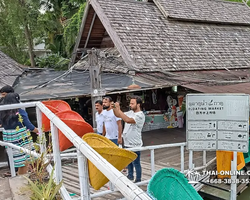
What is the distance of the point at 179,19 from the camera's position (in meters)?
10.2

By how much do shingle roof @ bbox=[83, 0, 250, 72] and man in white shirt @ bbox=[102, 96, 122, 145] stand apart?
3.74 meters

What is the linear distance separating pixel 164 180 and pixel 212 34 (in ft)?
30.8

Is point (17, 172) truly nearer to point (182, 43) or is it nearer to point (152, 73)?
point (152, 73)

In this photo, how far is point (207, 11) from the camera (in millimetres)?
11266

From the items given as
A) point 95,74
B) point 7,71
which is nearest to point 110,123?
point 95,74

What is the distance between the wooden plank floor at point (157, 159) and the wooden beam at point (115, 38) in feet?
8.20

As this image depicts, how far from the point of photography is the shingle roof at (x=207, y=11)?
10438mm

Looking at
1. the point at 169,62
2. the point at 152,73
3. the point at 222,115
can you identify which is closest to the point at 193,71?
the point at 169,62

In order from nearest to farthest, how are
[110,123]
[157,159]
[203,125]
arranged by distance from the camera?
[203,125] → [110,123] → [157,159]

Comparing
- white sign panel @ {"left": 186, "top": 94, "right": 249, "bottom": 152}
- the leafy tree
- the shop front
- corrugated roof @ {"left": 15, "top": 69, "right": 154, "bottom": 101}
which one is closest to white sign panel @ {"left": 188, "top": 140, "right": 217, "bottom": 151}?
white sign panel @ {"left": 186, "top": 94, "right": 249, "bottom": 152}

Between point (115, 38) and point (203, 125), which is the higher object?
point (115, 38)

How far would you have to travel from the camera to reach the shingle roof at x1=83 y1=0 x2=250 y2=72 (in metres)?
8.27

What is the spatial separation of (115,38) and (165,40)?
2048 millimetres

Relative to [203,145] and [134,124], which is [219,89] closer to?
[203,145]
